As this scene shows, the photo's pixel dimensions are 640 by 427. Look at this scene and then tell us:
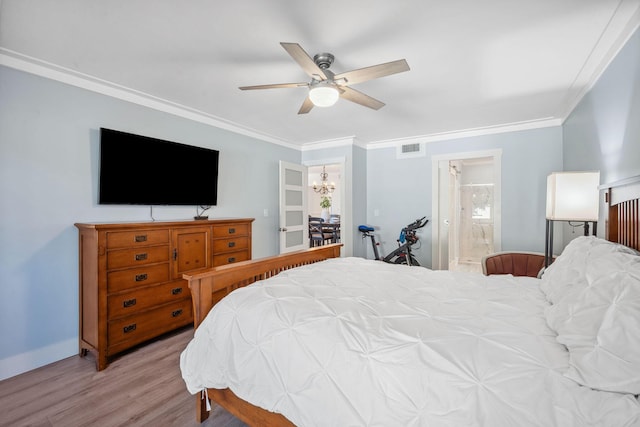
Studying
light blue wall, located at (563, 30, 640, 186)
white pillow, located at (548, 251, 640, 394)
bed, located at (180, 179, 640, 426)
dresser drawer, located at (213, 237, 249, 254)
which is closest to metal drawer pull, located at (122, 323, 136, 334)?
dresser drawer, located at (213, 237, 249, 254)

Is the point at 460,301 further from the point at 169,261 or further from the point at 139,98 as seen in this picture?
the point at 139,98

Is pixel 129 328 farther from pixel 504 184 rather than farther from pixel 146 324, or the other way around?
pixel 504 184

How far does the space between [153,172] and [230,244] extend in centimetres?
111

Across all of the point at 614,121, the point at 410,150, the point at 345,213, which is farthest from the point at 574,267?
the point at 410,150

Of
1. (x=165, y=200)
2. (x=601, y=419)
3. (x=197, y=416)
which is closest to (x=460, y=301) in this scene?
(x=601, y=419)

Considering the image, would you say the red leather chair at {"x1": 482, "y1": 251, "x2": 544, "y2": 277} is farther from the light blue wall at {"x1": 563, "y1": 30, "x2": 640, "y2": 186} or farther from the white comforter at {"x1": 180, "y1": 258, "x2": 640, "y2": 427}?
the white comforter at {"x1": 180, "y1": 258, "x2": 640, "y2": 427}

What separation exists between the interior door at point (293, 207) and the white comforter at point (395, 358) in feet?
9.02

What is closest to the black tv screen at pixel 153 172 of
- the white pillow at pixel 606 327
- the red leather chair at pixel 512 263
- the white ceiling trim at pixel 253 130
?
the white ceiling trim at pixel 253 130

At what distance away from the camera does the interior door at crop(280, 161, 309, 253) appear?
4.52m

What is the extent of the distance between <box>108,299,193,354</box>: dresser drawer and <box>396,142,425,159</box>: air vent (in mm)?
3791

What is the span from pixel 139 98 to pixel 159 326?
7.52ft

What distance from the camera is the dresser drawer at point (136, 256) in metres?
2.39

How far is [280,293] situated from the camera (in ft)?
5.34

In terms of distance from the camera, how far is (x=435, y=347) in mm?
1067
